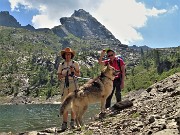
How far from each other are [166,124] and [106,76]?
521 centimetres

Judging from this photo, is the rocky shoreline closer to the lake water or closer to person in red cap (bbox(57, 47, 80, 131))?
person in red cap (bbox(57, 47, 80, 131))

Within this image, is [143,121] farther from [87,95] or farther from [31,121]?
[31,121]

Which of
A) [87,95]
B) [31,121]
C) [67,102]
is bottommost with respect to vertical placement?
[31,121]

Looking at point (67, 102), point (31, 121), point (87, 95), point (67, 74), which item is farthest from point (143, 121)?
Result: point (31, 121)

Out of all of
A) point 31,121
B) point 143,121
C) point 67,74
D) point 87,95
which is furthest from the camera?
point 31,121

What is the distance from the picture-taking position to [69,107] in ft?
45.2

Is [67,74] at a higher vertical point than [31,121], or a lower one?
higher

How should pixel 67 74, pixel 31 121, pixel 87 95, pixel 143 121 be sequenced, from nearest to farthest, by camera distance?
pixel 143 121, pixel 87 95, pixel 67 74, pixel 31 121

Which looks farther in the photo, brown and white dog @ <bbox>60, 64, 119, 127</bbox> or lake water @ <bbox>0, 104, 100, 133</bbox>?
lake water @ <bbox>0, 104, 100, 133</bbox>

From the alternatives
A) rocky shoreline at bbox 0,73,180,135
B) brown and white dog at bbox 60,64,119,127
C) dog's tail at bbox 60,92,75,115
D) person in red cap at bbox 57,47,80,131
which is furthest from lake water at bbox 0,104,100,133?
dog's tail at bbox 60,92,75,115

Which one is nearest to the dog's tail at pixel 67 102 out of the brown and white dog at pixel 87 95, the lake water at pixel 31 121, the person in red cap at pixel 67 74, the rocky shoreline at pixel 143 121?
the brown and white dog at pixel 87 95

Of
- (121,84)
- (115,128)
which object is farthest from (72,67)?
(115,128)

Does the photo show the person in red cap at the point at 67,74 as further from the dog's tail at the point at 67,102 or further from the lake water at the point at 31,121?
the lake water at the point at 31,121

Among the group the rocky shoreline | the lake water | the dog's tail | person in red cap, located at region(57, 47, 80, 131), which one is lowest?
the lake water
